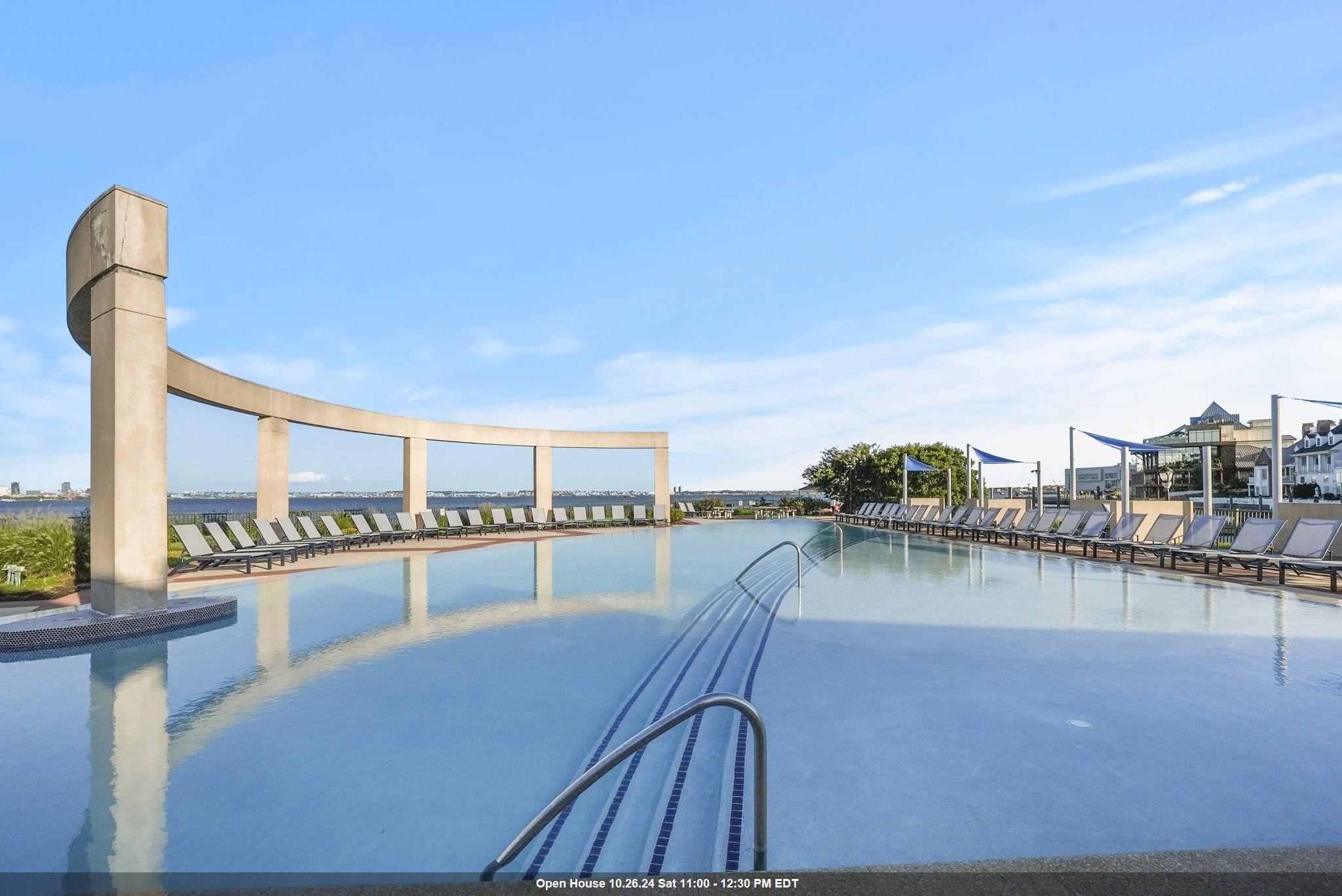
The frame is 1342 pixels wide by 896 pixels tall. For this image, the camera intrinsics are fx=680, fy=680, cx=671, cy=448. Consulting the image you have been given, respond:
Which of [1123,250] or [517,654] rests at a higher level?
[1123,250]

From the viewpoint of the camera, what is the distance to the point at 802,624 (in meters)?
6.55

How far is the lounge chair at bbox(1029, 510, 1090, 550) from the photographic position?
1295 centimetres

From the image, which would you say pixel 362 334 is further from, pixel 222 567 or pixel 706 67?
pixel 706 67

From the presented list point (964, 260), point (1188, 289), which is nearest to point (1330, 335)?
point (1188, 289)

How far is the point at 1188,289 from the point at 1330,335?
109 inches

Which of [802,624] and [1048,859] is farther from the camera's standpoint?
[802,624]

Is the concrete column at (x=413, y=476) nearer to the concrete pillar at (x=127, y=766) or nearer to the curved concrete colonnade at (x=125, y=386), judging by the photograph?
the curved concrete colonnade at (x=125, y=386)

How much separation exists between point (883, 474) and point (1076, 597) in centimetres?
1730

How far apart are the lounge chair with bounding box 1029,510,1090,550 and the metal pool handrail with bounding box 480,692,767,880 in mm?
12498

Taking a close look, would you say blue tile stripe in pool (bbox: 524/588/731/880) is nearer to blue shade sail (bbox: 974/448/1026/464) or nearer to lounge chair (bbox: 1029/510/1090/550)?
lounge chair (bbox: 1029/510/1090/550)

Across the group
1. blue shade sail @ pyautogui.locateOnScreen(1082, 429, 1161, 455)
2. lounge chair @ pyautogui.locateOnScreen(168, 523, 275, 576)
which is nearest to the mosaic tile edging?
lounge chair @ pyautogui.locateOnScreen(168, 523, 275, 576)

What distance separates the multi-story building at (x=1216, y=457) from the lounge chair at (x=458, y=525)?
62.3 metres

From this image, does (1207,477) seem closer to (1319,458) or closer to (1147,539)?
(1147,539)

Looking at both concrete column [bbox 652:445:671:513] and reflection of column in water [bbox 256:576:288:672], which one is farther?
concrete column [bbox 652:445:671:513]
